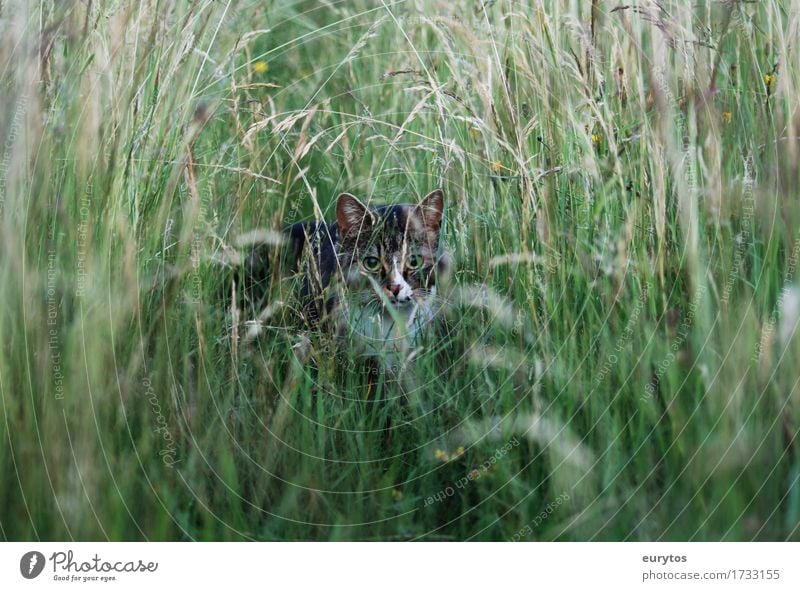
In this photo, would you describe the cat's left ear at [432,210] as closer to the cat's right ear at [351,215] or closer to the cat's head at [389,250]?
the cat's head at [389,250]

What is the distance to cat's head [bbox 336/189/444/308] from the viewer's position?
2.45m

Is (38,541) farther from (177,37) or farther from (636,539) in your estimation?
(636,539)

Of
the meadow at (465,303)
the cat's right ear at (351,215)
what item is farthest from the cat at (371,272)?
the meadow at (465,303)

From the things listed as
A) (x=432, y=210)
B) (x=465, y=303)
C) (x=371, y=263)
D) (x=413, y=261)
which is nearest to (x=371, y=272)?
(x=371, y=263)

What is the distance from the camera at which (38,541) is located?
6.41ft

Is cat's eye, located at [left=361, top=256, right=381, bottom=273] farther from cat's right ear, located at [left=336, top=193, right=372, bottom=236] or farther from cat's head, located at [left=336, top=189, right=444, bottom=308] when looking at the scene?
cat's right ear, located at [left=336, top=193, right=372, bottom=236]

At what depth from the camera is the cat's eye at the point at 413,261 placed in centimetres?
251

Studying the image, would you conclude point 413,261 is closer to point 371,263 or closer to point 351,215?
point 371,263

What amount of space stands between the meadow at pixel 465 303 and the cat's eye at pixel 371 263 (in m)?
0.36

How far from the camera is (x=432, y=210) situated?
2412 millimetres

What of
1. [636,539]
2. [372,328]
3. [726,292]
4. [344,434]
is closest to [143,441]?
[344,434]

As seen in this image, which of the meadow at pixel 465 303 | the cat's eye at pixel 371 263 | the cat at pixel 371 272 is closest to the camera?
the meadow at pixel 465 303

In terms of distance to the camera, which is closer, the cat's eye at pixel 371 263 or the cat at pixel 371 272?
the cat at pixel 371 272

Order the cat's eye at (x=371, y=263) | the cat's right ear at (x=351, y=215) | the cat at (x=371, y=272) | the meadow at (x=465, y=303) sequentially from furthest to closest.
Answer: the cat's eye at (x=371, y=263) < the cat's right ear at (x=351, y=215) < the cat at (x=371, y=272) < the meadow at (x=465, y=303)
